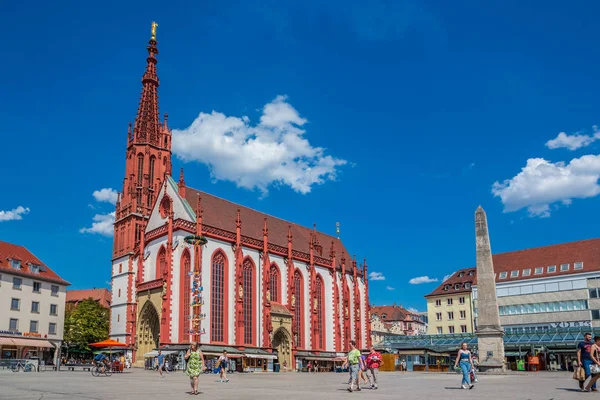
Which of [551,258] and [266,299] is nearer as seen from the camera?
[266,299]

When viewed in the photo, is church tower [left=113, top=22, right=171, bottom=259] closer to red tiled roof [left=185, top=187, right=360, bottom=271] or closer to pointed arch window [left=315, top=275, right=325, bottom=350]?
red tiled roof [left=185, top=187, right=360, bottom=271]

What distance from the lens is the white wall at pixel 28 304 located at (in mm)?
56062

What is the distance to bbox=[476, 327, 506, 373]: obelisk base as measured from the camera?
3572 cm

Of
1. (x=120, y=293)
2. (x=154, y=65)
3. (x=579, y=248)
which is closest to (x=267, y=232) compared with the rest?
(x=120, y=293)

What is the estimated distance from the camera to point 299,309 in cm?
6475

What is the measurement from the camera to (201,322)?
51750 mm

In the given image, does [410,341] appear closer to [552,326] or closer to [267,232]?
[552,326]

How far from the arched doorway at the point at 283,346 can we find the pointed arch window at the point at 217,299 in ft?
29.1

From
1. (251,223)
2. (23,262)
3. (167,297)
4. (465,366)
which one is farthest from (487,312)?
(23,262)

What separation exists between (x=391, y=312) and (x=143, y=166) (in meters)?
79.9

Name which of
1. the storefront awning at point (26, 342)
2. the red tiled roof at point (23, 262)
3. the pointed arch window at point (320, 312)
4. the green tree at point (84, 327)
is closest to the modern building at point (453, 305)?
the pointed arch window at point (320, 312)

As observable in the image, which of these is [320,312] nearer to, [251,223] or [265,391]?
[251,223]

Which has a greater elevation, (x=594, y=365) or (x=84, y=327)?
(x=84, y=327)

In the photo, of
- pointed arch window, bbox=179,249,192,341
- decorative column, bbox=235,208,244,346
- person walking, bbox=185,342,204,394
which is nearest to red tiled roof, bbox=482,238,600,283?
decorative column, bbox=235,208,244,346
